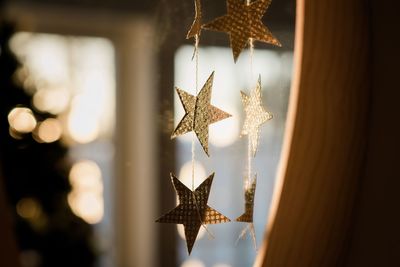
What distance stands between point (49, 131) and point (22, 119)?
0.35 ft

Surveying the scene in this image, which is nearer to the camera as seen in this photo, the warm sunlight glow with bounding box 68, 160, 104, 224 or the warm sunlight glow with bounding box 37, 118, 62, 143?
the warm sunlight glow with bounding box 37, 118, 62, 143

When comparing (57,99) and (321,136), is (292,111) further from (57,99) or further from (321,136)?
(57,99)

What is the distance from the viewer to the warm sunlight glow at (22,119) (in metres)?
1.37

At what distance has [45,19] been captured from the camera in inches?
103

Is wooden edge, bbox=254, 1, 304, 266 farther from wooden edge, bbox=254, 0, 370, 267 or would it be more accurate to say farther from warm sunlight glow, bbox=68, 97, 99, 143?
warm sunlight glow, bbox=68, 97, 99, 143

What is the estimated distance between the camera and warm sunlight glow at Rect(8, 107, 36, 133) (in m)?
1.37

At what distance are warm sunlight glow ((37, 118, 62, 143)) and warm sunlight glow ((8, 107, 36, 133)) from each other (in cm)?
3

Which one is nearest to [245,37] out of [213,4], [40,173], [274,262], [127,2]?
[213,4]

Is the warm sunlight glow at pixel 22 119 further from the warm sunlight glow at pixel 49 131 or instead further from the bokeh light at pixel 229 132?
the bokeh light at pixel 229 132

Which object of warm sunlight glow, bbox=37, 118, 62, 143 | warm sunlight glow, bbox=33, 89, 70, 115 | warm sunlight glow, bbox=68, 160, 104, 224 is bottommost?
warm sunlight glow, bbox=68, 160, 104, 224

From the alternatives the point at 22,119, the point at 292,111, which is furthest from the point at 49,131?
the point at 292,111

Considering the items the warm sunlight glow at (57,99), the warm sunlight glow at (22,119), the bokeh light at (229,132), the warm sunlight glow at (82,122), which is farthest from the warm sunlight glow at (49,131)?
the warm sunlight glow at (82,122)

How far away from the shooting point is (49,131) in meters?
1.46

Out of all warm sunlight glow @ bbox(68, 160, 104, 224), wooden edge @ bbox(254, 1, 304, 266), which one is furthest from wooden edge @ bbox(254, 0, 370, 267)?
warm sunlight glow @ bbox(68, 160, 104, 224)
